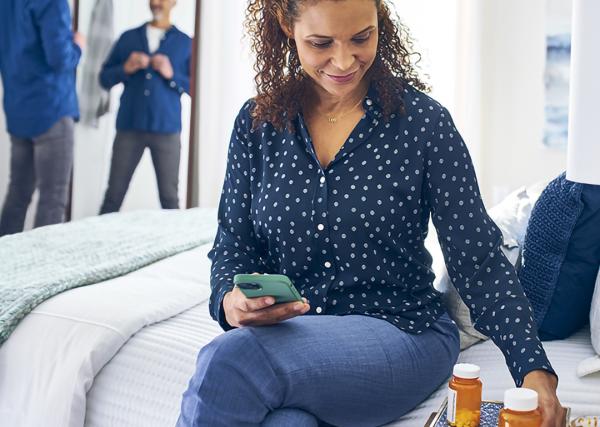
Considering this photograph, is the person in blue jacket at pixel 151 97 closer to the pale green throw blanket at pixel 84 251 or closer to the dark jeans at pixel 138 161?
the dark jeans at pixel 138 161

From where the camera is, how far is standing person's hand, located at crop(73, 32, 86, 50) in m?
4.01

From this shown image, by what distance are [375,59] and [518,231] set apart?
0.55 meters

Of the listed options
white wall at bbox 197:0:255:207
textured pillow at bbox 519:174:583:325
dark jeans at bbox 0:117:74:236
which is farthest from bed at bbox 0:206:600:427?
white wall at bbox 197:0:255:207

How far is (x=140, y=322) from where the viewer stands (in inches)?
66.2

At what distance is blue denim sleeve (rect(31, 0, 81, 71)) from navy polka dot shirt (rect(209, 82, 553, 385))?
2468 mm

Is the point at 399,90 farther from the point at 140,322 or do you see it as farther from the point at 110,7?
the point at 110,7

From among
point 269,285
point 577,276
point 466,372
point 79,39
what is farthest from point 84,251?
point 79,39

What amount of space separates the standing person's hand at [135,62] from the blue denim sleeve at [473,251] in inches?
119

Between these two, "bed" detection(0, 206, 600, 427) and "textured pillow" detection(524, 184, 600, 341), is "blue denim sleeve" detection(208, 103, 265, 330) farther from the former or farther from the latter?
"textured pillow" detection(524, 184, 600, 341)

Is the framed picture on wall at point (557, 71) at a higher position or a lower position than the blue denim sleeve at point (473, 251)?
higher

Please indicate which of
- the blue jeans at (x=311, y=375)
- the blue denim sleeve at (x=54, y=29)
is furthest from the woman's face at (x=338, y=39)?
the blue denim sleeve at (x=54, y=29)

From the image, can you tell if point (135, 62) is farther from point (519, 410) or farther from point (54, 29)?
point (519, 410)

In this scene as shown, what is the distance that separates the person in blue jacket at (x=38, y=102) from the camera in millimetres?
3738

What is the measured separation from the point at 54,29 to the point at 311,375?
9.64 feet
